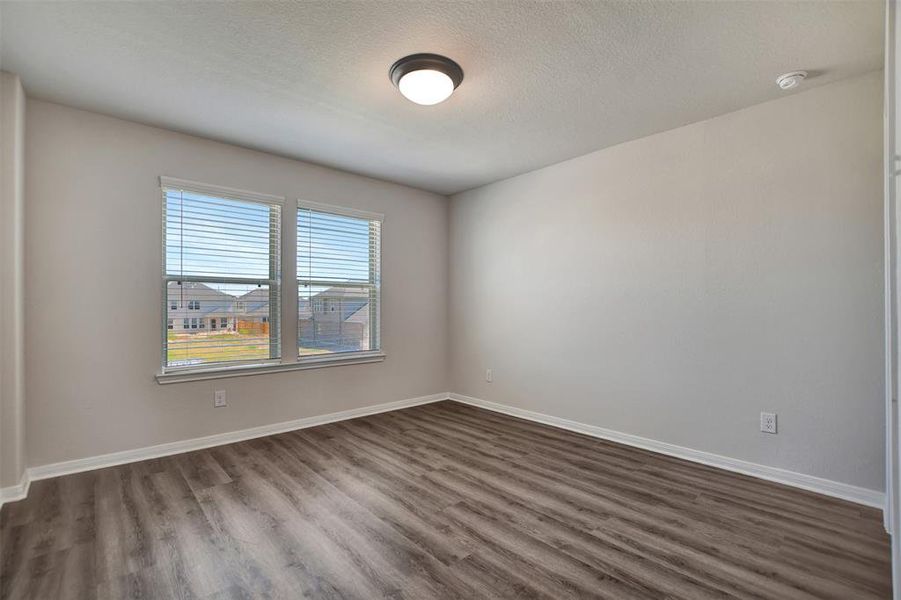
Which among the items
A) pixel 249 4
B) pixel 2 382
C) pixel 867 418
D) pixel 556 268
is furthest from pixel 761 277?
pixel 2 382

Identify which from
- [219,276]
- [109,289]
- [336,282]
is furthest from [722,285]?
[109,289]

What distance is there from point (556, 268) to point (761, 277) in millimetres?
1672

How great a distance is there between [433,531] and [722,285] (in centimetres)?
259

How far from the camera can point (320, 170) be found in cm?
424

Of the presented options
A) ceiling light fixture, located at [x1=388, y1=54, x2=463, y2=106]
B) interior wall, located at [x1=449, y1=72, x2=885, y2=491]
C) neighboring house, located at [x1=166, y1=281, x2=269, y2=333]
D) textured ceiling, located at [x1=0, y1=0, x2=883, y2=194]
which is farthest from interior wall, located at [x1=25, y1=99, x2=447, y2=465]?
interior wall, located at [x1=449, y1=72, x2=885, y2=491]

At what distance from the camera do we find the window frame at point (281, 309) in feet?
11.0

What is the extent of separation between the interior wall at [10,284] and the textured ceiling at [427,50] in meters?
0.27

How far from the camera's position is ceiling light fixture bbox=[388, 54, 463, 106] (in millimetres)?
2371

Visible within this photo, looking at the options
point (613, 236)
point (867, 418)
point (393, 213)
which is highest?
point (393, 213)

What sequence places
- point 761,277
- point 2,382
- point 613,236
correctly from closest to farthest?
point 2,382, point 761,277, point 613,236

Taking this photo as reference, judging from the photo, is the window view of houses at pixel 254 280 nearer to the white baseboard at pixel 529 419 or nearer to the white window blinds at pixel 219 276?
the white window blinds at pixel 219 276

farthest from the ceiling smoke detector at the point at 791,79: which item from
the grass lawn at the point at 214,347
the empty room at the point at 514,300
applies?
the grass lawn at the point at 214,347

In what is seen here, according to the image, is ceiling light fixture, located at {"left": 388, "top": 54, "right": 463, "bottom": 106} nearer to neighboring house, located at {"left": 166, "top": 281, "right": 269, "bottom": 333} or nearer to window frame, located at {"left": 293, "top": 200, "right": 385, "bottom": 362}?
window frame, located at {"left": 293, "top": 200, "right": 385, "bottom": 362}

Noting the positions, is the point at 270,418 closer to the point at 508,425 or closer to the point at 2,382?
the point at 2,382
